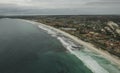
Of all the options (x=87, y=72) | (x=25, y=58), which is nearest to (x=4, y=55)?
(x=25, y=58)

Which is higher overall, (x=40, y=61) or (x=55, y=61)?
(x=55, y=61)

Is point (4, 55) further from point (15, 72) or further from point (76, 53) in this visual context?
point (76, 53)

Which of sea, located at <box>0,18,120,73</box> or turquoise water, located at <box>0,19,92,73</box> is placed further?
sea, located at <box>0,18,120,73</box>

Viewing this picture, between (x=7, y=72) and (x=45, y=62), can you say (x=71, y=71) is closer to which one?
(x=45, y=62)

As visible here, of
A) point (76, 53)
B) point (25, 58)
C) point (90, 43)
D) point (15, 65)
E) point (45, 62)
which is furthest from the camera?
point (90, 43)

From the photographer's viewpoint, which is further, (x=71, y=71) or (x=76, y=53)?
(x=76, y=53)

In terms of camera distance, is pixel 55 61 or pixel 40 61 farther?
pixel 40 61

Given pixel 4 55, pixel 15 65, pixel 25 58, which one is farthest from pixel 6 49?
pixel 15 65

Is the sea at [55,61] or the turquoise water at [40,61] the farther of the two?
the sea at [55,61]

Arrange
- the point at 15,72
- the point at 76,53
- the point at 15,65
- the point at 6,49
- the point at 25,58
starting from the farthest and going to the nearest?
the point at 6,49, the point at 76,53, the point at 25,58, the point at 15,65, the point at 15,72
